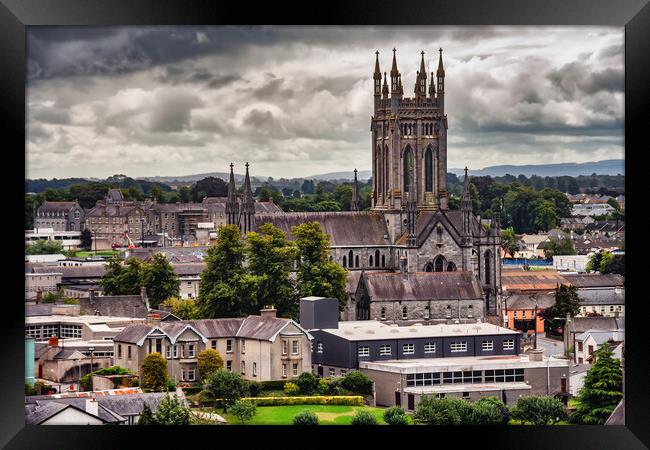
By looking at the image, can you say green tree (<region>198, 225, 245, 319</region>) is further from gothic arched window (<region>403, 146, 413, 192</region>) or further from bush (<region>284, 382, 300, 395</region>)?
gothic arched window (<region>403, 146, 413, 192</region>)

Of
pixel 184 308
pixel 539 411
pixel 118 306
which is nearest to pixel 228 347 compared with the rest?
pixel 184 308

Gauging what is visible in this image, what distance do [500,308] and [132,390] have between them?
15585 mm

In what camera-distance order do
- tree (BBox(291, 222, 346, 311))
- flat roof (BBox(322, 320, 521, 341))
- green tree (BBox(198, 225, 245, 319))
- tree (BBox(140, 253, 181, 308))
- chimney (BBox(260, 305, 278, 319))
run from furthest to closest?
tree (BBox(140, 253, 181, 308)) → tree (BBox(291, 222, 346, 311)) → green tree (BBox(198, 225, 245, 319)) → flat roof (BBox(322, 320, 521, 341)) → chimney (BBox(260, 305, 278, 319))

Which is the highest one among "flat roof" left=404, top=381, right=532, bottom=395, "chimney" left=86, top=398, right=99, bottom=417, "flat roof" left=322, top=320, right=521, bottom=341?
"flat roof" left=322, top=320, right=521, bottom=341

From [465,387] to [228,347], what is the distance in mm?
4334

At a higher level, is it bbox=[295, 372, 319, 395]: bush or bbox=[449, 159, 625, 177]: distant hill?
bbox=[449, 159, 625, 177]: distant hill

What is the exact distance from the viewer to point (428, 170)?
42.2 metres

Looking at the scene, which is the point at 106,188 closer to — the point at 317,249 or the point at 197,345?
the point at 317,249

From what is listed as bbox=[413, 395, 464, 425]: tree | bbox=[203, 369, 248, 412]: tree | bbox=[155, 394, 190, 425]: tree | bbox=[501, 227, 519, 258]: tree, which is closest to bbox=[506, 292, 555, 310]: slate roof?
bbox=[413, 395, 464, 425]: tree

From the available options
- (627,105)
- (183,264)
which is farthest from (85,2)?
(183,264)

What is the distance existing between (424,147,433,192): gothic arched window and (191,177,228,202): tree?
66.2 ft

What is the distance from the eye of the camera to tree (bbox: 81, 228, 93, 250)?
58.5 metres

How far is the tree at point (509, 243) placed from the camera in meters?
56.1

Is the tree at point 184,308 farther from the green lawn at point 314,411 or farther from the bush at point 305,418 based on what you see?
the bush at point 305,418
